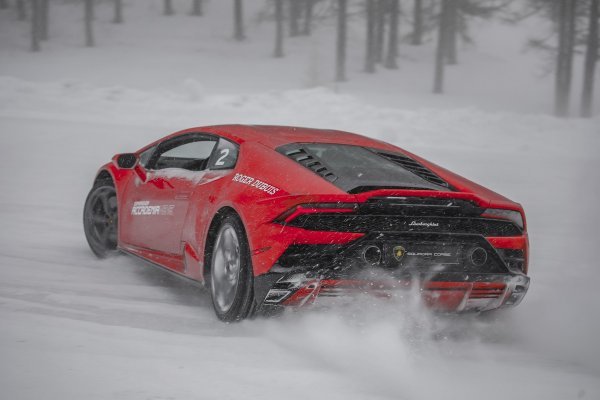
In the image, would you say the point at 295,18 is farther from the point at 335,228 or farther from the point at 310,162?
the point at 335,228

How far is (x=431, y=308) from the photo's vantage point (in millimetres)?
4156

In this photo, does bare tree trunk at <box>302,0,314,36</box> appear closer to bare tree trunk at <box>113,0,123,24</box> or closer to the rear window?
bare tree trunk at <box>113,0,123,24</box>

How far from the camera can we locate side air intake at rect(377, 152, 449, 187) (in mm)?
4473

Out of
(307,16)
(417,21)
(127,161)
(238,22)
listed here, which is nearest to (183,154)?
(127,161)

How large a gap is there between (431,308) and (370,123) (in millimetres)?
12353

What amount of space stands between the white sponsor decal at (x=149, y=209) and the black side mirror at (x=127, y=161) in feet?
1.07

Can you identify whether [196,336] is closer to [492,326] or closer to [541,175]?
[492,326]

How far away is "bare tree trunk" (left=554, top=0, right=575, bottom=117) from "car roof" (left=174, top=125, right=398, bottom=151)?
2821 centimetres

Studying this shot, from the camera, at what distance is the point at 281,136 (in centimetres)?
473

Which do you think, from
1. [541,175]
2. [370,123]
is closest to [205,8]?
[370,123]

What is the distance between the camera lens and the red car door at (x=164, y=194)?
507cm

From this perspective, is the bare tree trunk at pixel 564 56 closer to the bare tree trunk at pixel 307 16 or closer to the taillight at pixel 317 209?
the bare tree trunk at pixel 307 16

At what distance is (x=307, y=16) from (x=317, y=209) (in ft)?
134

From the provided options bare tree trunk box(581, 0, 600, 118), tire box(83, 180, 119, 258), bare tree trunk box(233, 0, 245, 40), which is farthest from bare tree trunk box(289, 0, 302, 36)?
tire box(83, 180, 119, 258)
